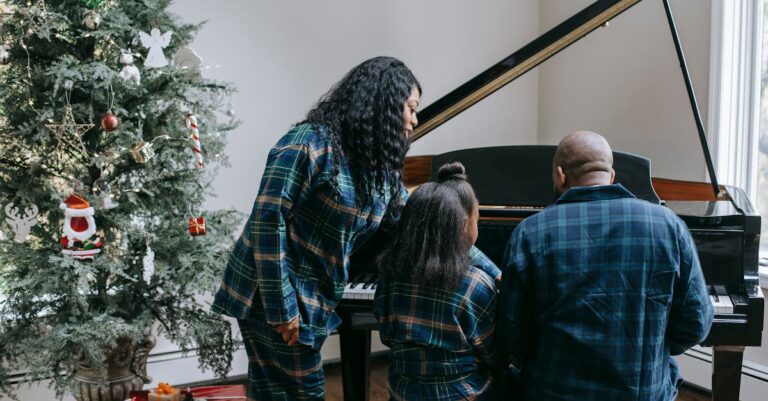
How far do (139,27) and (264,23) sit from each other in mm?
1092

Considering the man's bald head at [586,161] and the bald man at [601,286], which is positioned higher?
the man's bald head at [586,161]

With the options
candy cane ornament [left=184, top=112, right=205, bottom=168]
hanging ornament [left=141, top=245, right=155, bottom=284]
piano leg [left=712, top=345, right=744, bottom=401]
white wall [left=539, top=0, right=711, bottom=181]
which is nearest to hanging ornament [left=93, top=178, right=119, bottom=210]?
hanging ornament [left=141, top=245, right=155, bottom=284]

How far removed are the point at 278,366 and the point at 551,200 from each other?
1200 millimetres

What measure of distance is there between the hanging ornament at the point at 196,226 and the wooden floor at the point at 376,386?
1.19m

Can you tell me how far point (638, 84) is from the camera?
377 centimetres

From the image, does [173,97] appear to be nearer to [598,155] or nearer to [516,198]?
[516,198]

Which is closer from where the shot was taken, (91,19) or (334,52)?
(91,19)

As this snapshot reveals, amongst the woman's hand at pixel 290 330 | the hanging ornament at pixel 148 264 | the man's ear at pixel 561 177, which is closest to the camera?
the man's ear at pixel 561 177

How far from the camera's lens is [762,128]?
329cm

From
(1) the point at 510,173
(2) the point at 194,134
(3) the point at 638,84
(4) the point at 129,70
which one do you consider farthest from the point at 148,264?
(3) the point at 638,84

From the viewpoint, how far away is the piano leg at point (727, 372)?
2.17 m

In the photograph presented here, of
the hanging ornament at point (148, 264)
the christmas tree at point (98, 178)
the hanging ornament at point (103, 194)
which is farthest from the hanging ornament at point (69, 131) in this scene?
the hanging ornament at point (148, 264)

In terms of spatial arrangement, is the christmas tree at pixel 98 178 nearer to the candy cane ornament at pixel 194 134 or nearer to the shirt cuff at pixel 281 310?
the candy cane ornament at pixel 194 134

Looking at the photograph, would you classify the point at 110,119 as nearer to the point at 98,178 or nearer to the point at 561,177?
the point at 98,178
